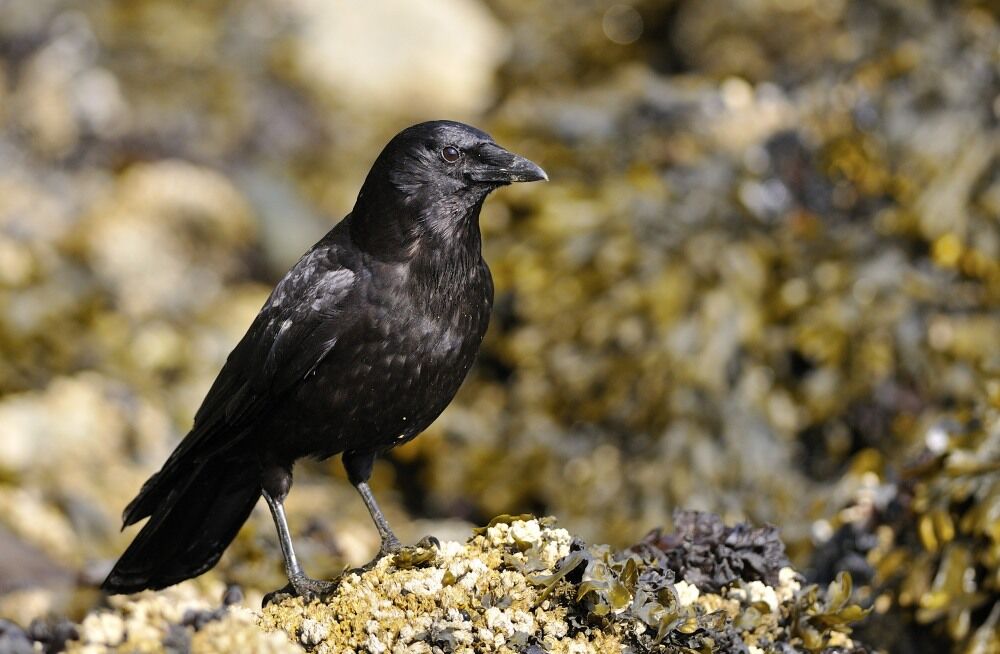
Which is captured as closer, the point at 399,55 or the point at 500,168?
the point at 500,168

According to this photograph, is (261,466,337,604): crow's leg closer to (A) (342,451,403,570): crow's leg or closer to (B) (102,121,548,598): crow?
(B) (102,121,548,598): crow

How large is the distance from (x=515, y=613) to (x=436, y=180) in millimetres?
1253

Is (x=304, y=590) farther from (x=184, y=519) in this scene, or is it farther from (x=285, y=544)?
(x=184, y=519)

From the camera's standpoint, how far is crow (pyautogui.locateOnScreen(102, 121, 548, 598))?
10.1 feet

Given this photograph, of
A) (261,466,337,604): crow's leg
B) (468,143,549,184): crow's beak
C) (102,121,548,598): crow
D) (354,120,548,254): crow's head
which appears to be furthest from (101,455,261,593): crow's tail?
(468,143,549,184): crow's beak

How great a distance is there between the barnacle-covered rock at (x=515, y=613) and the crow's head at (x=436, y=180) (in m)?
0.89

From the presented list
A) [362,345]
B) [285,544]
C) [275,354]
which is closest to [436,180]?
[362,345]

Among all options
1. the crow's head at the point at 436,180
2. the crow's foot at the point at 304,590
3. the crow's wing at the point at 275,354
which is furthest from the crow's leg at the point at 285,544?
the crow's head at the point at 436,180

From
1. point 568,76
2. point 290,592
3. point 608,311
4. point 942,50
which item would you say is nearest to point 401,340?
point 290,592

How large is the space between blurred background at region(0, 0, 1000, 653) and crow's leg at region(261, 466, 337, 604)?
91cm

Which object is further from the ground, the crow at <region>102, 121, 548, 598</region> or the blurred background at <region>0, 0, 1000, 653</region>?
the blurred background at <region>0, 0, 1000, 653</region>

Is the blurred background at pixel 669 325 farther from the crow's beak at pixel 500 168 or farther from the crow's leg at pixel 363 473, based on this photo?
the crow's beak at pixel 500 168

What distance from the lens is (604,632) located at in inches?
106

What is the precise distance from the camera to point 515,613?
2.68 m
